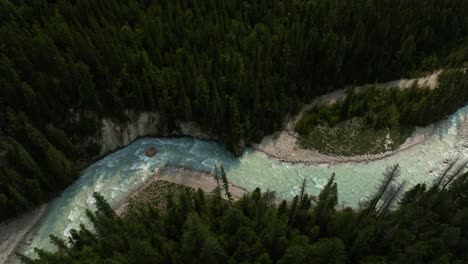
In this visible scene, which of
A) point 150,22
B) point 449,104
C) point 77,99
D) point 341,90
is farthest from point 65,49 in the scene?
point 449,104

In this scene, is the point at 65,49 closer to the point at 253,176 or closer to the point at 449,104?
the point at 253,176

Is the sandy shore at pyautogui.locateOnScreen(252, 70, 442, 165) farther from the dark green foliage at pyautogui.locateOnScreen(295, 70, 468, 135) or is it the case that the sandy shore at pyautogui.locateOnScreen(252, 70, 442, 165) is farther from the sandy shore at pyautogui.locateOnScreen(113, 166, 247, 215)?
the sandy shore at pyautogui.locateOnScreen(113, 166, 247, 215)

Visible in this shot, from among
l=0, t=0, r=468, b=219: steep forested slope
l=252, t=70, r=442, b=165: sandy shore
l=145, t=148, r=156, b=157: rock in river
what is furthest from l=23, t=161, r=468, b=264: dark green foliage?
l=0, t=0, r=468, b=219: steep forested slope

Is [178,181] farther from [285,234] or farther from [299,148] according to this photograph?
[285,234]

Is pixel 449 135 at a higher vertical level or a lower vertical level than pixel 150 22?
lower

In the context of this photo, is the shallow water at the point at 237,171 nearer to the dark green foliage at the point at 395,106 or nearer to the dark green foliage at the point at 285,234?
the dark green foliage at the point at 395,106

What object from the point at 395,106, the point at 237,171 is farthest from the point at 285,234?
the point at 395,106
